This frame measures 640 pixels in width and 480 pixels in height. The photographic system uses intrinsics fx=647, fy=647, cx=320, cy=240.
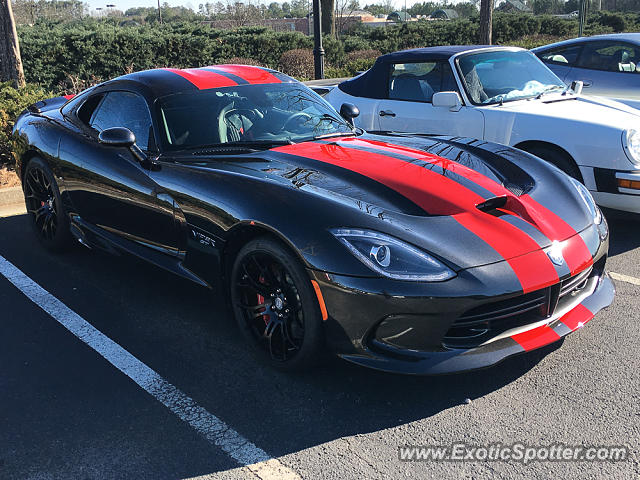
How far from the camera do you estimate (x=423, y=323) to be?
2.72 meters

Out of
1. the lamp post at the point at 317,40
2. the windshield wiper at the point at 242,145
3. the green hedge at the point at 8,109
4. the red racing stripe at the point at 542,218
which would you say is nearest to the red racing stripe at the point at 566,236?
the red racing stripe at the point at 542,218

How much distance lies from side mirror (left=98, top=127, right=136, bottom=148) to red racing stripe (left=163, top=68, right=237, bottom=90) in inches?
23.6

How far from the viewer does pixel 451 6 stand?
306 ft

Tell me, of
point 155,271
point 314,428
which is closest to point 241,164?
point 155,271

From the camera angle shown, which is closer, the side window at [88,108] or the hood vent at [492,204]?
the hood vent at [492,204]

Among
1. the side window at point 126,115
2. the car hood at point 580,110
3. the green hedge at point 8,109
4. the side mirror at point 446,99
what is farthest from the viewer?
the green hedge at point 8,109

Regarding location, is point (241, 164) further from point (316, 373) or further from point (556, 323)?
point (556, 323)

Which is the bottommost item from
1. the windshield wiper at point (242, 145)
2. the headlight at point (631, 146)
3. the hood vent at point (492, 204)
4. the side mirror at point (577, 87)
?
the headlight at point (631, 146)

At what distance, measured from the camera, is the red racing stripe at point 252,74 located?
4.38 m

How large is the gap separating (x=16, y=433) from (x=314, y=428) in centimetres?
131

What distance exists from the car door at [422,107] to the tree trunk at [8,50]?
5.46m

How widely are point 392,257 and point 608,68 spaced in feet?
22.3

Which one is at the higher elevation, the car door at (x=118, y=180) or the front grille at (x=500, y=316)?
the car door at (x=118, y=180)

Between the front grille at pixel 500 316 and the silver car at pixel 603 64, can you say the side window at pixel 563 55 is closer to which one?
the silver car at pixel 603 64
